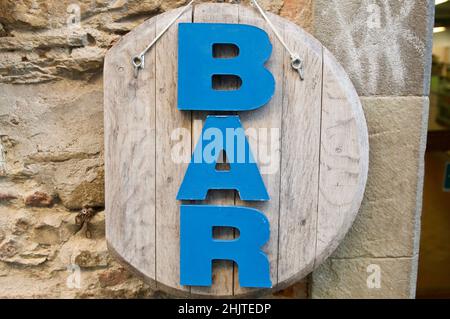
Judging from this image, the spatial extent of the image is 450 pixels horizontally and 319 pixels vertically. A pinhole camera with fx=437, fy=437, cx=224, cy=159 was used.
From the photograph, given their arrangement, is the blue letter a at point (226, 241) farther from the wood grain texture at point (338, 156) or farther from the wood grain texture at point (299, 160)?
the wood grain texture at point (338, 156)

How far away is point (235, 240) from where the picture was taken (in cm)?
129

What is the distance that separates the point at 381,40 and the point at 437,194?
8.52ft

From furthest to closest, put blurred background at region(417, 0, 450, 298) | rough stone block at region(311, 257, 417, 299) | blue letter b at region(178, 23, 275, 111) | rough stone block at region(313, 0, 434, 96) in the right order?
1. blurred background at region(417, 0, 450, 298)
2. rough stone block at region(311, 257, 417, 299)
3. rough stone block at region(313, 0, 434, 96)
4. blue letter b at region(178, 23, 275, 111)

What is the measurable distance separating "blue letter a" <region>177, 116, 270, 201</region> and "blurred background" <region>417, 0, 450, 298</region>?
6.77ft

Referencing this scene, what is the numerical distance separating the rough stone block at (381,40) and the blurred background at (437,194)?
5.43 ft

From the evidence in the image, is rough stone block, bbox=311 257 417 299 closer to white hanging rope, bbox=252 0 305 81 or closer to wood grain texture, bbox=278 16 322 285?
wood grain texture, bbox=278 16 322 285

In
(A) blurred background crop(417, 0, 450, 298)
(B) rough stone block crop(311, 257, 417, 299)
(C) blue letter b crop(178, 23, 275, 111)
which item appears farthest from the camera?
(A) blurred background crop(417, 0, 450, 298)

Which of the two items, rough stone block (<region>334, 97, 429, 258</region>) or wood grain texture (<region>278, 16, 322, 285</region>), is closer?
wood grain texture (<region>278, 16, 322, 285</region>)

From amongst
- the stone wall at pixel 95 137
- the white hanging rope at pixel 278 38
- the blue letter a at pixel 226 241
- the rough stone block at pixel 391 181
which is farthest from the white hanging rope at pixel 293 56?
the blue letter a at pixel 226 241

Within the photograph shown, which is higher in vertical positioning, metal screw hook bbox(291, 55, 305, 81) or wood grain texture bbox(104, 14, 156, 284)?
metal screw hook bbox(291, 55, 305, 81)

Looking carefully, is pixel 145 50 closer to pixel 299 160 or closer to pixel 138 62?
pixel 138 62

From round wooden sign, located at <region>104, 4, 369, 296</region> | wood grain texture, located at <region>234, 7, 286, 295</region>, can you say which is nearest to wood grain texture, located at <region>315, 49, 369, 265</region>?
round wooden sign, located at <region>104, 4, 369, 296</region>

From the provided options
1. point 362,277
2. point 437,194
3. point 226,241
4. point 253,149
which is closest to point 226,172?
point 253,149

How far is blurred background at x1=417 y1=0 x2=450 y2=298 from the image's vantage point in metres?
3.09
